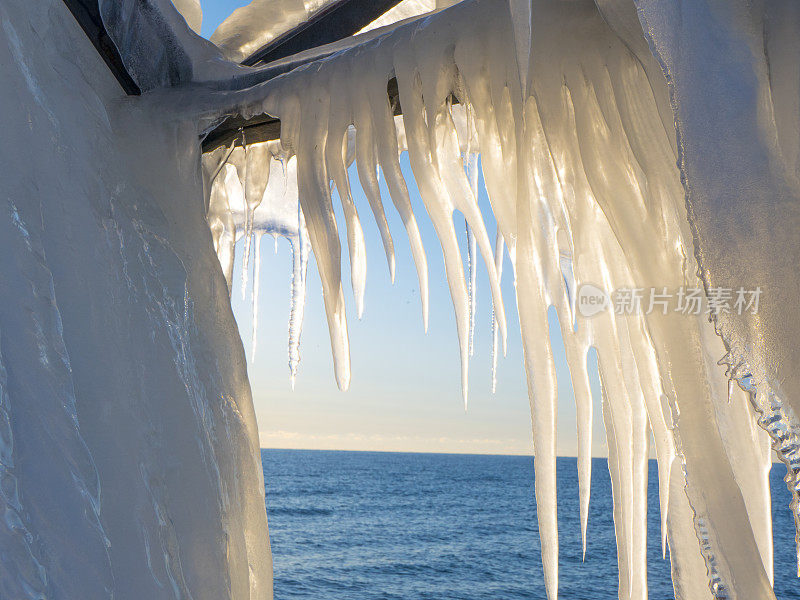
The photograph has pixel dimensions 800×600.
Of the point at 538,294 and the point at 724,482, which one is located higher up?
the point at 538,294

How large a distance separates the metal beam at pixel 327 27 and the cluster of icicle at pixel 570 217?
40 cm

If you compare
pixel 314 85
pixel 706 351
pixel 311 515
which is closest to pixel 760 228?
pixel 706 351

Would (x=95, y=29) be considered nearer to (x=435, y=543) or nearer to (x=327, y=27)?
(x=327, y=27)

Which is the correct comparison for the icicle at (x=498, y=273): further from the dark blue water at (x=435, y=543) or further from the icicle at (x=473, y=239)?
the dark blue water at (x=435, y=543)

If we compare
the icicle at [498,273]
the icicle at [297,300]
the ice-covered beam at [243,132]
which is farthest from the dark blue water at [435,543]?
the ice-covered beam at [243,132]

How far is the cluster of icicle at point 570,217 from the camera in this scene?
3.10ft

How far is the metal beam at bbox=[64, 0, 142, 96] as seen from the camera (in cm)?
153

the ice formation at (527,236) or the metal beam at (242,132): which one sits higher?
the metal beam at (242,132)

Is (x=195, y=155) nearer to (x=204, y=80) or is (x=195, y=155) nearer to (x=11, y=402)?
(x=204, y=80)

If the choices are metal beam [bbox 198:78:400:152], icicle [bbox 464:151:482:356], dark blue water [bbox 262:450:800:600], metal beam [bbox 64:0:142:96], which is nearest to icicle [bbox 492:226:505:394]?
icicle [bbox 464:151:482:356]

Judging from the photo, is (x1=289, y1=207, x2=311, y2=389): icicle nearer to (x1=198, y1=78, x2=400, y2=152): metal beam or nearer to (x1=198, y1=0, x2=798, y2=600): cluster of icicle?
(x1=198, y1=78, x2=400, y2=152): metal beam

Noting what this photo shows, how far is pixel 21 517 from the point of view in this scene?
884mm

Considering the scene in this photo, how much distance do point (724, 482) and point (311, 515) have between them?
117 feet

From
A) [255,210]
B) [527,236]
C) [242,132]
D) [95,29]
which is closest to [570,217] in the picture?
[527,236]
